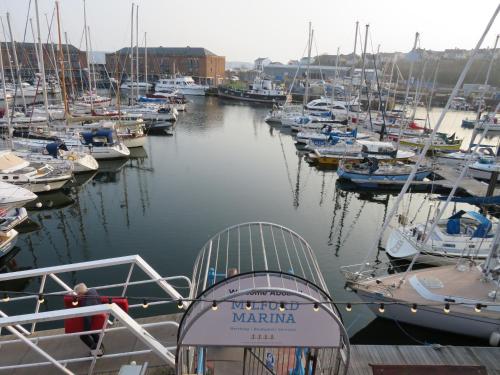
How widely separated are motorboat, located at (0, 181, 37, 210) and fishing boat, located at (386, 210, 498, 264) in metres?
21.1

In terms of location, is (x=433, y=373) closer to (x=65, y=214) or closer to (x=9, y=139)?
(x=65, y=214)

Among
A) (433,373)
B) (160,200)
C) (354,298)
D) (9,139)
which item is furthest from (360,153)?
(9,139)

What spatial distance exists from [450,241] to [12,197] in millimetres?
23859

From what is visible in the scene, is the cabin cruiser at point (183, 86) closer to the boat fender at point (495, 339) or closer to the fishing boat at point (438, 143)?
the fishing boat at point (438, 143)

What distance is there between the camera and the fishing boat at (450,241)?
15.9 meters

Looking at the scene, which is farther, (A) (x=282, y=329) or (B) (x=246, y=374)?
(B) (x=246, y=374)

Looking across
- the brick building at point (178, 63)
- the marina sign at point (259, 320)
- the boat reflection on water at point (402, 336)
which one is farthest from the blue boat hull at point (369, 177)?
the brick building at point (178, 63)

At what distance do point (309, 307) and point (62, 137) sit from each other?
119ft

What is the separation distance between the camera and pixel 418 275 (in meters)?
12.7

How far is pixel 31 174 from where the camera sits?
81.6ft

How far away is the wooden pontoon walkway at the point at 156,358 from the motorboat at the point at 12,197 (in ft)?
49.4

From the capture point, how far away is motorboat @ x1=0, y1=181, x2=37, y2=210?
64.6 feet

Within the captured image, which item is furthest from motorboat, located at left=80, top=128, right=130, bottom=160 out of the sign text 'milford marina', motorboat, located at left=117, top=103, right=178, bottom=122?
the sign text 'milford marina'

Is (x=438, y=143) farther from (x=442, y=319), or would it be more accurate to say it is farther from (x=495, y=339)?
(x=495, y=339)
